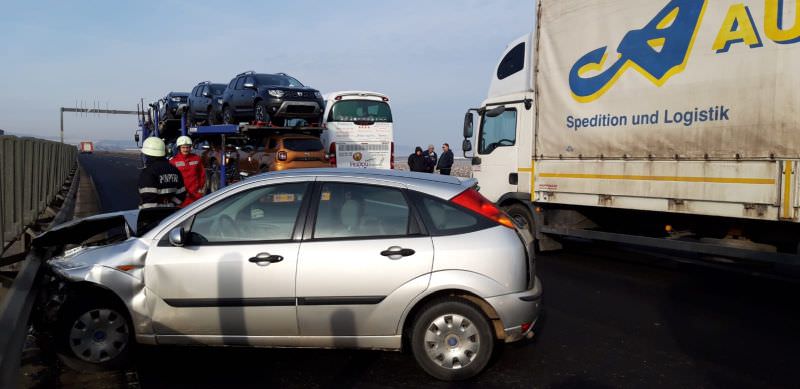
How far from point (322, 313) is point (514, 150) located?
5796 mm

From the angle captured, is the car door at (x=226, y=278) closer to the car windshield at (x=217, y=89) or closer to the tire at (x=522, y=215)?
the tire at (x=522, y=215)

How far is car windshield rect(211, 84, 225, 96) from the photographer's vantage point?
1913cm

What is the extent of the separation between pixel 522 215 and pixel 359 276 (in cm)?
565

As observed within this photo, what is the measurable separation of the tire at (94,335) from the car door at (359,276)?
4.29 feet

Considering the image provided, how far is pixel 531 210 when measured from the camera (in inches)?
364

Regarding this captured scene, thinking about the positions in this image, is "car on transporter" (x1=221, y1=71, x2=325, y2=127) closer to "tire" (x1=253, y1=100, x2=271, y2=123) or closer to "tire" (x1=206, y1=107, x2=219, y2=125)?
"tire" (x1=253, y1=100, x2=271, y2=123)

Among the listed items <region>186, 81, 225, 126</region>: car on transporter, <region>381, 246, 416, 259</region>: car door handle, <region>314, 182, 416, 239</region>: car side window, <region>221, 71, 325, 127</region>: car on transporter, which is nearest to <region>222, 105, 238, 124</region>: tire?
<region>221, 71, 325, 127</region>: car on transporter

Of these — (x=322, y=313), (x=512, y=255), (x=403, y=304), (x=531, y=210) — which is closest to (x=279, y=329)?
(x=322, y=313)

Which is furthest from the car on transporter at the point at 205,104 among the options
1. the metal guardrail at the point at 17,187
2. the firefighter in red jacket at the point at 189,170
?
the firefighter in red jacket at the point at 189,170

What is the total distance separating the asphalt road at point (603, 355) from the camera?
4430 millimetres

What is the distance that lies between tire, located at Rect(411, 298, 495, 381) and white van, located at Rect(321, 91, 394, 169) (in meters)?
13.9

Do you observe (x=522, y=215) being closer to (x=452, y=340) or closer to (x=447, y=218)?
(x=447, y=218)

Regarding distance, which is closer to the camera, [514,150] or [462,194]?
[462,194]

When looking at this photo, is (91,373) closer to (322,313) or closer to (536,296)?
(322,313)
